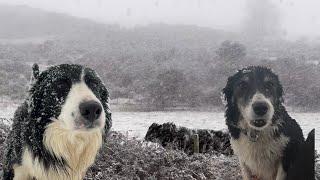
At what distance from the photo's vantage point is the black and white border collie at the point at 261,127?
202 inches

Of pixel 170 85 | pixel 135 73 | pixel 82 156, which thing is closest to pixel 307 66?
pixel 170 85

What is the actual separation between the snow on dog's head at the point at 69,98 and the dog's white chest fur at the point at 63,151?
13 centimetres

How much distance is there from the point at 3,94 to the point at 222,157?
1178cm

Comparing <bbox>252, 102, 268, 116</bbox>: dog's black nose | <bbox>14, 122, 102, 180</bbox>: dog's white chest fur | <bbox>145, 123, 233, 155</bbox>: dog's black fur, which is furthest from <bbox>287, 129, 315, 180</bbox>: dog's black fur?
<bbox>145, 123, 233, 155</bbox>: dog's black fur

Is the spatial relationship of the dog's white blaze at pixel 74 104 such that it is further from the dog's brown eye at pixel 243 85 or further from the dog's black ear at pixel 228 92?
the dog's black ear at pixel 228 92

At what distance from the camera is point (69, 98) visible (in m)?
3.75

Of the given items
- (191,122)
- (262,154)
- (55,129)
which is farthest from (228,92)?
(191,122)

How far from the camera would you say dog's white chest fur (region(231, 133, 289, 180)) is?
5.29 m

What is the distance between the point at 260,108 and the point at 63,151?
2.24 meters

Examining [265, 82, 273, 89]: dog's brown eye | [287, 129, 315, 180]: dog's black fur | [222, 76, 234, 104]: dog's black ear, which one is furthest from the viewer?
[222, 76, 234, 104]: dog's black ear

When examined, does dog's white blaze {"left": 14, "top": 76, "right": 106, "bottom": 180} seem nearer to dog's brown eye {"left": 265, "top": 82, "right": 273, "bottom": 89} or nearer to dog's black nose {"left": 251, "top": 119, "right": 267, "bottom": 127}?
dog's black nose {"left": 251, "top": 119, "right": 267, "bottom": 127}

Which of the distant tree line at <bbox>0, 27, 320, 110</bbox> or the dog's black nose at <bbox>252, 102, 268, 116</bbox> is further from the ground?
the dog's black nose at <bbox>252, 102, 268, 116</bbox>

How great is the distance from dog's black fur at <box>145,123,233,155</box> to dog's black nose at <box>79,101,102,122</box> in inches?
236

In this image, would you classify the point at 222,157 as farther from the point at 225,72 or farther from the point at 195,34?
the point at 195,34
